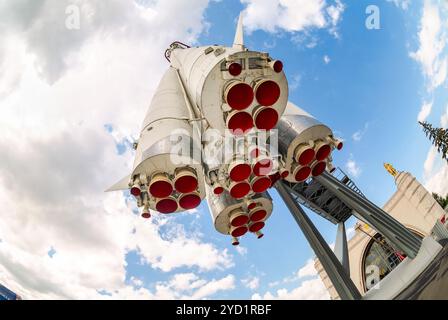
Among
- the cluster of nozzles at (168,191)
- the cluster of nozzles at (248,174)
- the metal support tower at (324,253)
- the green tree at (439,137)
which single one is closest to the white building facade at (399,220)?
the green tree at (439,137)

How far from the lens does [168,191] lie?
202 inches

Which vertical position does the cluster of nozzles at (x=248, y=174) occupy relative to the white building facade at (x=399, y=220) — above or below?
below

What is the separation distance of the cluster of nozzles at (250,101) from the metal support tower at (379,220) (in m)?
4.61

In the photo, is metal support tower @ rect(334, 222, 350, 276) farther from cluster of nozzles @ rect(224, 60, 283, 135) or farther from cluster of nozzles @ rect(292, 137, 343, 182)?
cluster of nozzles @ rect(224, 60, 283, 135)

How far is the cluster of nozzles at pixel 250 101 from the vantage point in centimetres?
494

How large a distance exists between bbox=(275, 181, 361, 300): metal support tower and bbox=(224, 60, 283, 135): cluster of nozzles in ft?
14.7

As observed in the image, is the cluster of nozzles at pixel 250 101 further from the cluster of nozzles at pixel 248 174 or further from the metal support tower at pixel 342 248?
the metal support tower at pixel 342 248

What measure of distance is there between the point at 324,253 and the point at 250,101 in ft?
19.7

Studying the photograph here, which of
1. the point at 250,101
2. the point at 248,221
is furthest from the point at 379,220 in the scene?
the point at 250,101

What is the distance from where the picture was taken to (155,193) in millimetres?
5051

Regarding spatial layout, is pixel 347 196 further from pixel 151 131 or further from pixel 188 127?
pixel 151 131

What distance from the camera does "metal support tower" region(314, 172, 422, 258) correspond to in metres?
8.36

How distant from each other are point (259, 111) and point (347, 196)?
5.45 m
